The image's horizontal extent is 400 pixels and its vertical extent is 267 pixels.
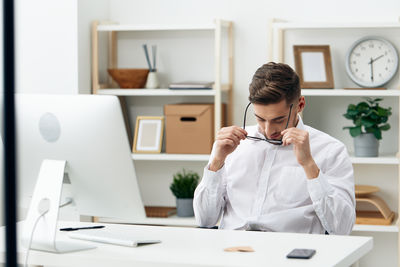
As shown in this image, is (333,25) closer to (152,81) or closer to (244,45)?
(244,45)

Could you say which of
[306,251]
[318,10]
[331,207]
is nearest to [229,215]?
[331,207]

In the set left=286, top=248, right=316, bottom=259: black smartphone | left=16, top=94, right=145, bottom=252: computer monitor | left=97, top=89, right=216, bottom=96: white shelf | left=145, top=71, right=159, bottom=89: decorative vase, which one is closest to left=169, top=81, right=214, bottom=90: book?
left=97, top=89, right=216, bottom=96: white shelf

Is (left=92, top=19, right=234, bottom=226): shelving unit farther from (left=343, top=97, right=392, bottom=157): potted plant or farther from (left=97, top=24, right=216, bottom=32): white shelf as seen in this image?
(left=343, top=97, right=392, bottom=157): potted plant

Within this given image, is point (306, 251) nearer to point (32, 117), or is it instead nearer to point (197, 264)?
point (197, 264)

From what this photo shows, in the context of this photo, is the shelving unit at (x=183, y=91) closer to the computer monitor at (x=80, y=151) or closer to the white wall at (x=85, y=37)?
the white wall at (x=85, y=37)

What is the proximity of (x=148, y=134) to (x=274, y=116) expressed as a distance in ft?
5.20

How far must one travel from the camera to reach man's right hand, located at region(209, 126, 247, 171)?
79.2 inches

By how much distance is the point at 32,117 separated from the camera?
154 centimetres

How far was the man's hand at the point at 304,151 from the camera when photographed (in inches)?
75.5

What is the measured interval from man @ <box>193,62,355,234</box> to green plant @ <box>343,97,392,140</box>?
1126mm

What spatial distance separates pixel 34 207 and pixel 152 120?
1979mm

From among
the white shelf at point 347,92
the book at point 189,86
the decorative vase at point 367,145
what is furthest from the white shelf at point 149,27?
the decorative vase at point 367,145

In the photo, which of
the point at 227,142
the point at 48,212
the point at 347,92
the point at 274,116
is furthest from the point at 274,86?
the point at 347,92

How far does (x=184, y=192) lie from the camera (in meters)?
3.43
